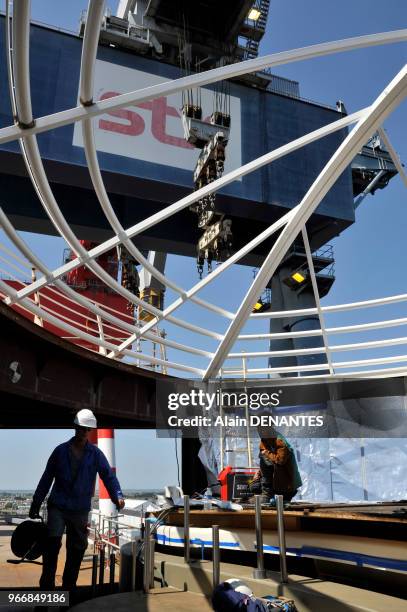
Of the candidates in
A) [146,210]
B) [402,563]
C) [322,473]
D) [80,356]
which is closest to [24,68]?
[402,563]

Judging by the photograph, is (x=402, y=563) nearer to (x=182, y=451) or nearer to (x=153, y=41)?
(x=182, y=451)

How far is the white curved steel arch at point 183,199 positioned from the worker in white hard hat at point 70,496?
4558mm

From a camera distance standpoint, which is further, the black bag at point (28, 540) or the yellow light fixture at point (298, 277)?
the yellow light fixture at point (298, 277)

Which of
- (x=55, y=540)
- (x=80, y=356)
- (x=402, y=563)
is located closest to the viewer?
(x=402, y=563)

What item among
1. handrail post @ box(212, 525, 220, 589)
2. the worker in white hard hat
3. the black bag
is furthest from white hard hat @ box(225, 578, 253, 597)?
the black bag

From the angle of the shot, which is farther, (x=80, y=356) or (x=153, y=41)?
(x=153, y=41)

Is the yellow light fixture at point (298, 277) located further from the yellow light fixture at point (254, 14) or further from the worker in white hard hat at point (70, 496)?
the worker in white hard hat at point (70, 496)

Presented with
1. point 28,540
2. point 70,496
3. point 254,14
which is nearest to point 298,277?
point 254,14

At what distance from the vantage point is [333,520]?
7227 millimetres

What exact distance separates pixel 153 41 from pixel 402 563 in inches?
977

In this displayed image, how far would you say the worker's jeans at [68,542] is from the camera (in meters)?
5.88

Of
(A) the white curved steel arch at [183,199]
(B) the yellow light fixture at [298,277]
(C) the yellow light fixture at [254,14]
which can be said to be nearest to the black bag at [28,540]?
(A) the white curved steel arch at [183,199]

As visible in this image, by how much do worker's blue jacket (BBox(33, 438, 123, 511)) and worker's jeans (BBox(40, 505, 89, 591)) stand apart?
0.11 metres

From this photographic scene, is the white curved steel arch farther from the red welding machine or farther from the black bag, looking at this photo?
the black bag
